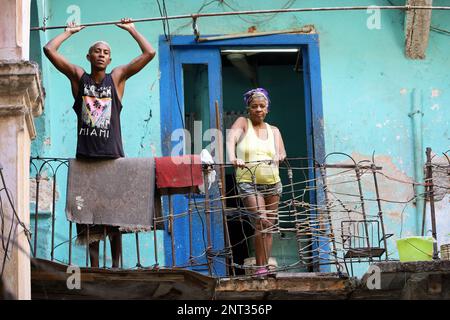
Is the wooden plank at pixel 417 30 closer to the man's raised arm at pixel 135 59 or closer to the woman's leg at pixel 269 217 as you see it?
the woman's leg at pixel 269 217

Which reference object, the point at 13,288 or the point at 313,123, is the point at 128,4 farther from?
the point at 13,288

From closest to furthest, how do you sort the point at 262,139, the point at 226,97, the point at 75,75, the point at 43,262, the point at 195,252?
1. the point at 43,262
2. the point at 75,75
3. the point at 262,139
4. the point at 195,252
5. the point at 226,97

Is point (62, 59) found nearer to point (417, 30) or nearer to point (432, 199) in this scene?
point (432, 199)

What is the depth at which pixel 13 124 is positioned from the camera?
9.44 meters

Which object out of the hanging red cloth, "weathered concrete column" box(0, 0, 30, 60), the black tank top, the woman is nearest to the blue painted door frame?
the woman

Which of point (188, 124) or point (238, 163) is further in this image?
point (188, 124)

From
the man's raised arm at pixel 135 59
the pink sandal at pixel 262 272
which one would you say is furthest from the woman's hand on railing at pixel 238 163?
the man's raised arm at pixel 135 59

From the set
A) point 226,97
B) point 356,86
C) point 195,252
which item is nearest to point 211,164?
point 195,252

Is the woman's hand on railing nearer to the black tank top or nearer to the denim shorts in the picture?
the denim shorts

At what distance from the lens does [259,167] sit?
11.7 m

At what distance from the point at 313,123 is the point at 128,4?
229cm

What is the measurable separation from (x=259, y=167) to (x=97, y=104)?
63.0 inches

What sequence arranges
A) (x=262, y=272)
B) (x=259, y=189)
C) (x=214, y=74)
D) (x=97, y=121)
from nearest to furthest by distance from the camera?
(x=97, y=121), (x=262, y=272), (x=259, y=189), (x=214, y=74)

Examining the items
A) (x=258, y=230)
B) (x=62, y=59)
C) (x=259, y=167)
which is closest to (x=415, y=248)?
(x=258, y=230)
